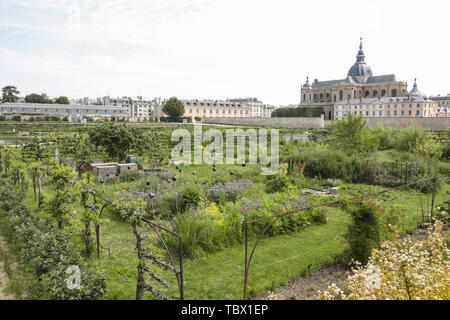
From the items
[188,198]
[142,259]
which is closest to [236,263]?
[142,259]

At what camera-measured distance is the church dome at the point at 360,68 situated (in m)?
68.6

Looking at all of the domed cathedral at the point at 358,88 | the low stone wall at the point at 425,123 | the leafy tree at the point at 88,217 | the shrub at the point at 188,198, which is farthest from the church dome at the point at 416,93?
the leafy tree at the point at 88,217

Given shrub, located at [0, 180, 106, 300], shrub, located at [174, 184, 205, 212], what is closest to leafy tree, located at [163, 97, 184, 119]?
shrub, located at [174, 184, 205, 212]

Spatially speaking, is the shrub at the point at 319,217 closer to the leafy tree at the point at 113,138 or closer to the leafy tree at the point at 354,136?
the leafy tree at the point at 354,136

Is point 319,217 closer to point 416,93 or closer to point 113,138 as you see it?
point 113,138

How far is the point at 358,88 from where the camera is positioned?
65.8m

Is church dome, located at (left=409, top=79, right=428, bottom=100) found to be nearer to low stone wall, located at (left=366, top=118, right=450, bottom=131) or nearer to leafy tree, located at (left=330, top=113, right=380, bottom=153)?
low stone wall, located at (left=366, top=118, right=450, bottom=131)

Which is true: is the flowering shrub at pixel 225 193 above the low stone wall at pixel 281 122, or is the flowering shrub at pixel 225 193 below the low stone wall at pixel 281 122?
below

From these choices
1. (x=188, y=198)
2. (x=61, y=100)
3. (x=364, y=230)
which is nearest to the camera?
(x=364, y=230)

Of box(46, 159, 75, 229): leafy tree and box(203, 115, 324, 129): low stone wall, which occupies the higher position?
box(203, 115, 324, 129): low stone wall

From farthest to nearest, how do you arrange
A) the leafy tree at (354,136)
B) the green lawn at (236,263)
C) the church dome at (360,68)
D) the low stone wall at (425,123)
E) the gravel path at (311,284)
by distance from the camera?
1. the church dome at (360,68)
2. the low stone wall at (425,123)
3. the leafy tree at (354,136)
4. the green lawn at (236,263)
5. the gravel path at (311,284)

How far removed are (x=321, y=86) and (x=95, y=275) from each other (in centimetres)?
7768

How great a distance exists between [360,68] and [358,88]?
605cm

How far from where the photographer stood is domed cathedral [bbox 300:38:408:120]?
62.2m
